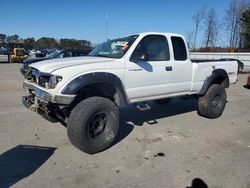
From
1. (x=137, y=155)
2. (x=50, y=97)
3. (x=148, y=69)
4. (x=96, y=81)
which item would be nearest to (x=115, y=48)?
(x=148, y=69)

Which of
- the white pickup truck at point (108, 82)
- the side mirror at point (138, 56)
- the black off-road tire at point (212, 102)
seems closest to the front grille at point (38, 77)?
the white pickup truck at point (108, 82)

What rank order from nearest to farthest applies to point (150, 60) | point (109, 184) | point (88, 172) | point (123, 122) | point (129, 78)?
1. point (109, 184)
2. point (88, 172)
3. point (129, 78)
4. point (150, 60)
5. point (123, 122)

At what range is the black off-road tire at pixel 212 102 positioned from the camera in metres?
7.08

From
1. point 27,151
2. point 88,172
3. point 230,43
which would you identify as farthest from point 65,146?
point 230,43

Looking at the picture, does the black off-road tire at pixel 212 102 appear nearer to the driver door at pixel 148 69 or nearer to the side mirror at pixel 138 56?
the driver door at pixel 148 69

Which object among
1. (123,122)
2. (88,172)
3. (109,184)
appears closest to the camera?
(109,184)

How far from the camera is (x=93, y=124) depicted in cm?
484

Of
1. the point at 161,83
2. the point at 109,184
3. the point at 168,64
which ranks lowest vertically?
the point at 109,184

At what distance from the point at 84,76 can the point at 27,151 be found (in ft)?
5.38

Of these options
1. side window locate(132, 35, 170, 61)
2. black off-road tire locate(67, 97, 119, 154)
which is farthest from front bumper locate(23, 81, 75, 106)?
side window locate(132, 35, 170, 61)

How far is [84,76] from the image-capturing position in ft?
15.1

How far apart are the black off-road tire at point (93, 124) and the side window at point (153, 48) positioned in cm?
124

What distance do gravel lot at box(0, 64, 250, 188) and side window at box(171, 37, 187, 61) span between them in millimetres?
1600

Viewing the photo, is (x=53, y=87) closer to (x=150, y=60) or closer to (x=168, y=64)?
(x=150, y=60)
